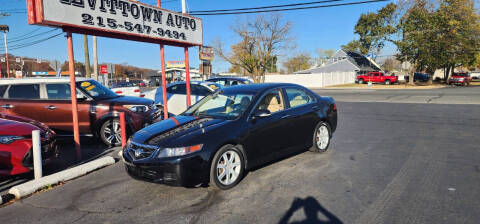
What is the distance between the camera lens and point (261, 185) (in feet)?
15.0

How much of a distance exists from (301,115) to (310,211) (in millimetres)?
2334

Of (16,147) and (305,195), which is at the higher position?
(16,147)

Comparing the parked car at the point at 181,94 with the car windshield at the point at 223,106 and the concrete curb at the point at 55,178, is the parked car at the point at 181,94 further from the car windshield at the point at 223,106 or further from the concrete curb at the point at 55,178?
the car windshield at the point at 223,106

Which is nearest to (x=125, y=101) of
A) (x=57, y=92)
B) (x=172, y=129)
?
(x=57, y=92)

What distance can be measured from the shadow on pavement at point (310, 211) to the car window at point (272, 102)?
1685 millimetres

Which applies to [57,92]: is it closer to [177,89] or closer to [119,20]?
[119,20]

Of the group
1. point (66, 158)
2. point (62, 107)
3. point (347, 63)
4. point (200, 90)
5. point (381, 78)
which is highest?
point (347, 63)

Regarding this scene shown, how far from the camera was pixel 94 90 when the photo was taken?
7.99m

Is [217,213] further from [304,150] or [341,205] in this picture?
[304,150]

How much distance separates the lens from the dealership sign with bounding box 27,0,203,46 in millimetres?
5598

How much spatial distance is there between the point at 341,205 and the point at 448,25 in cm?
4489

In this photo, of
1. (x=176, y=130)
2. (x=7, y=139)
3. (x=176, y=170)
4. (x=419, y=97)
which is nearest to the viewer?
(x=176, y=170)

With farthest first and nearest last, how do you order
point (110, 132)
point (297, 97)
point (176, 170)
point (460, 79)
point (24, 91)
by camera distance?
point (460, 79), point (110, 132), point (24, 91), point (297, 97), point (176, 170)

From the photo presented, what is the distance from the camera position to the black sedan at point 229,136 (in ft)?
13.5
